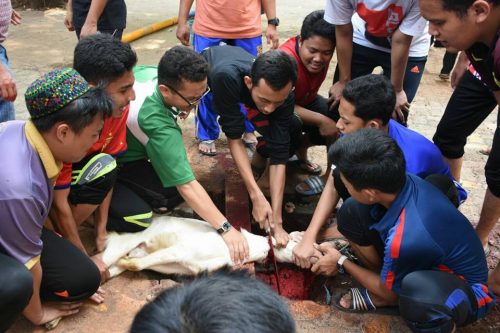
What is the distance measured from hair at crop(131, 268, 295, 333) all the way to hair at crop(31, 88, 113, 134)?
1.17 m

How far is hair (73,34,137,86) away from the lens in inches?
93.6

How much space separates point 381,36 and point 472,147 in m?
1.69

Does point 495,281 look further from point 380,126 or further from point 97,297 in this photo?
point 97,297

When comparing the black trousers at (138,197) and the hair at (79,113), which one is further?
the black trousers at (138,197)

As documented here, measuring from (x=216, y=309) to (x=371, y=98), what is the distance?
1911 millimetres

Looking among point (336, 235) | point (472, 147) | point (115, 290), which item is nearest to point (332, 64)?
point (472, 147)

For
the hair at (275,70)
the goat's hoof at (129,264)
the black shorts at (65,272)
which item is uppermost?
the hair at (275,70)

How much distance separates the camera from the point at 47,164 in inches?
73.7

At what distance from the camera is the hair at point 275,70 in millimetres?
2645

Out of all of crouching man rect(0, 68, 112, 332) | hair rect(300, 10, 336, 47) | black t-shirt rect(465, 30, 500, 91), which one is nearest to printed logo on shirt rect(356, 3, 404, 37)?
hair rect(300, 10, 336, 47)

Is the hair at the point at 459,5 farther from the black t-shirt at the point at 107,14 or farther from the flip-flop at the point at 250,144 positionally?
the black t-shirt at the point at 107,14

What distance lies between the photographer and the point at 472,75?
2.66 meters

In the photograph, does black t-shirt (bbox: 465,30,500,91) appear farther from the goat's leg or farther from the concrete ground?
the goat's leg

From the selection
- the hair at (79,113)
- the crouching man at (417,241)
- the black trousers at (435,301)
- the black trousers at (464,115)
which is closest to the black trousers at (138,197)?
the hair at (79,113)
